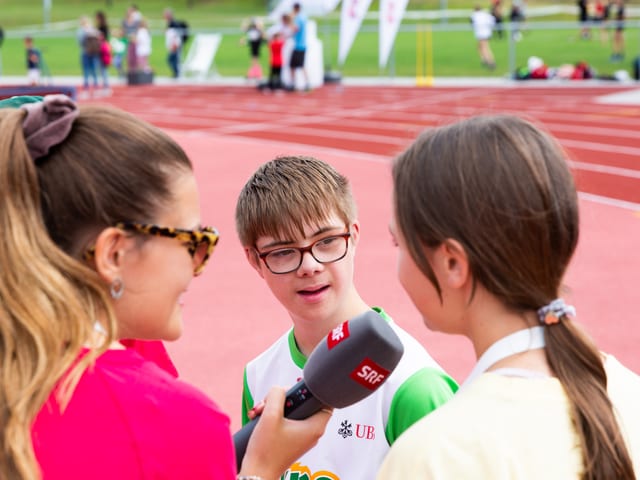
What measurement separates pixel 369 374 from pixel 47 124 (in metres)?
0.72

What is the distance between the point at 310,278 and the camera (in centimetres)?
258

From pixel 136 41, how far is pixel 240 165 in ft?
43.0

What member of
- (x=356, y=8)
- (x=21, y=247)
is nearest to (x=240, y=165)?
(x=356, y=8)

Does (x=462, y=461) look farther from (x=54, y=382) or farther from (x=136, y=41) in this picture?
(x=136, y=41)

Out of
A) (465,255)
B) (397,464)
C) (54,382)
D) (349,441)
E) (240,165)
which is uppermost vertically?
(465,255)

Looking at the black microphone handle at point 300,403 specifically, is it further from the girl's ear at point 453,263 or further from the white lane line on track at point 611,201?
the white lane line on track at point 611,201

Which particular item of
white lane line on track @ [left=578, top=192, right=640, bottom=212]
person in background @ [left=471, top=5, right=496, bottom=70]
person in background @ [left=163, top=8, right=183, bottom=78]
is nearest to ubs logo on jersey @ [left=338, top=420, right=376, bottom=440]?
white lane line on track @ [left=578, top=192, right=640, bottom=212]

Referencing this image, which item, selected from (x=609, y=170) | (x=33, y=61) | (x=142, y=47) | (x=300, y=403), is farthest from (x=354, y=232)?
(x=142, y=47)

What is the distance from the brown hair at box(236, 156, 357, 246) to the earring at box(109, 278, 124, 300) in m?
0.99

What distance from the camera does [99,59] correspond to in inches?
934

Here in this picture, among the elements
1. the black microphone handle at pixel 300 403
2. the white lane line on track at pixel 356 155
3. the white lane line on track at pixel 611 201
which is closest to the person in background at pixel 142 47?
the white lane line on track at pixel 356 155

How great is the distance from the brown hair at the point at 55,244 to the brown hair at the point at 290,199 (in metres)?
0.96

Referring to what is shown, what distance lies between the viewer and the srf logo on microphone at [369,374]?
1810mm

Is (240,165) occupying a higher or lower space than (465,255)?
lower
